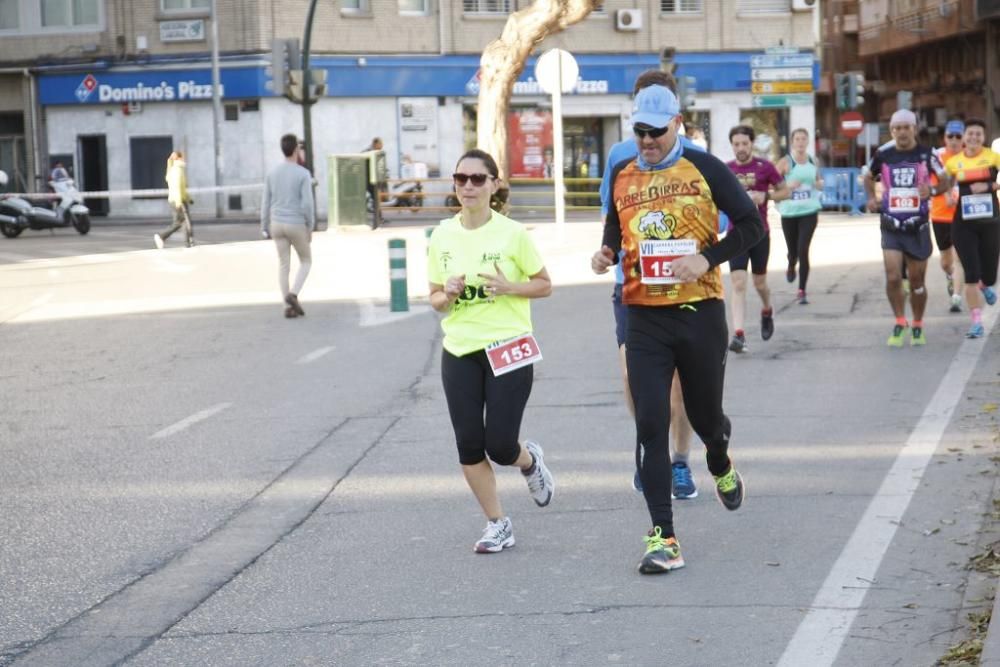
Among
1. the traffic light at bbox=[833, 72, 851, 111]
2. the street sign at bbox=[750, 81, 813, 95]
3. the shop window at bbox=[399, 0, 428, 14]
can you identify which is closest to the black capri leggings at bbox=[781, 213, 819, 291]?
the traffic light at bbox=[833, 72, 851, 111]

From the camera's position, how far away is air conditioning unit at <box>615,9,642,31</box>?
49.9m

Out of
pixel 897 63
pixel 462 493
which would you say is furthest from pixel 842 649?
pixel 897 63

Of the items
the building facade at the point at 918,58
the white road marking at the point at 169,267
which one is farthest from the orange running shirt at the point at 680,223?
the building facade at the point at 918,58

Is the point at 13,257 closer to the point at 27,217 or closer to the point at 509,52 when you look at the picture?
the point at 27,217

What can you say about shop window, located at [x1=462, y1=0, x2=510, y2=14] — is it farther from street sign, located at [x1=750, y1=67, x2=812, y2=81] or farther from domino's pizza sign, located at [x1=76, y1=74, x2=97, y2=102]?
domino's pizza sign, located at [x1=76, y1=74, x2=97, y2=102]

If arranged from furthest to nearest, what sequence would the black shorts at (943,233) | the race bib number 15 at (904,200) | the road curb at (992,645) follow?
the black shorts at (943,233)
the race bib number 15 at (904,200)
the road curb at (992,645)

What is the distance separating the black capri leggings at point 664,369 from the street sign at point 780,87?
4015 cm

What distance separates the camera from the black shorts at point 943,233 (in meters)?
16.2

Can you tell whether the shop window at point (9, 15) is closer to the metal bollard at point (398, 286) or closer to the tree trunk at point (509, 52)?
the tree trunk at point (509, 52)

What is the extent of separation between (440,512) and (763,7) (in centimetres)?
4493

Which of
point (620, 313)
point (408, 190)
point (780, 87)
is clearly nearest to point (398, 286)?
point (620, 313)

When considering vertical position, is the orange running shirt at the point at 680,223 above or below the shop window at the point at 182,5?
below

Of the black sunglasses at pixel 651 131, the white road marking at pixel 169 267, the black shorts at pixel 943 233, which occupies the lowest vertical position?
the white road marking at pixel 169 267

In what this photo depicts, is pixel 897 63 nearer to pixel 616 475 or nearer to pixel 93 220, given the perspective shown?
pixel 93 220
